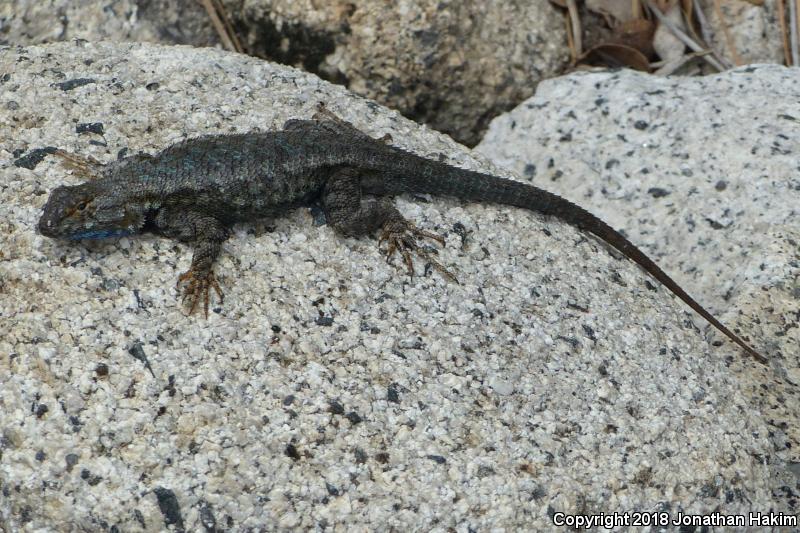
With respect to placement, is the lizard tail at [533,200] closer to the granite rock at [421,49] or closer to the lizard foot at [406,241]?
the lizard foot at [406,241]

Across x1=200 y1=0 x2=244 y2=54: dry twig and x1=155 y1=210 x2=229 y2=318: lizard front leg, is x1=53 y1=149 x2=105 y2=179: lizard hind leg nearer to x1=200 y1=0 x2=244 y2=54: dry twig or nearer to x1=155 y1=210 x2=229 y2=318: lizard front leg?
x1=155 y1=210 x2=229 y2=318: lizard front leg

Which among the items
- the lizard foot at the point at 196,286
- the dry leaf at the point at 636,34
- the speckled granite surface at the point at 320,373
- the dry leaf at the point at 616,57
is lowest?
the speckled granite surface at the point at 320,373

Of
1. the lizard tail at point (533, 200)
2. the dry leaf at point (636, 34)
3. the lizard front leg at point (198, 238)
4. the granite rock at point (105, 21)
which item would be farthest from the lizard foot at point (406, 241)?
the dry leaf at point (636, 34)

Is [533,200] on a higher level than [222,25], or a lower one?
lower

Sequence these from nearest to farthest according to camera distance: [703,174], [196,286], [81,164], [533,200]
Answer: [196,286] → [81,164] → [533,200] → [703,174]

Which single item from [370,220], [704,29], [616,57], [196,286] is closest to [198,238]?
[196,286]

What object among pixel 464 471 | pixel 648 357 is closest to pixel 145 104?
pixel 464 471

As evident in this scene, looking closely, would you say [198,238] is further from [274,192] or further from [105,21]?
[105,21]

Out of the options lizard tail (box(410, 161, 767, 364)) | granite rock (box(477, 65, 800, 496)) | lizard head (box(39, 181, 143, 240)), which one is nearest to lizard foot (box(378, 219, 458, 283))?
lizard tail (box(410, 161, 767, 364))
